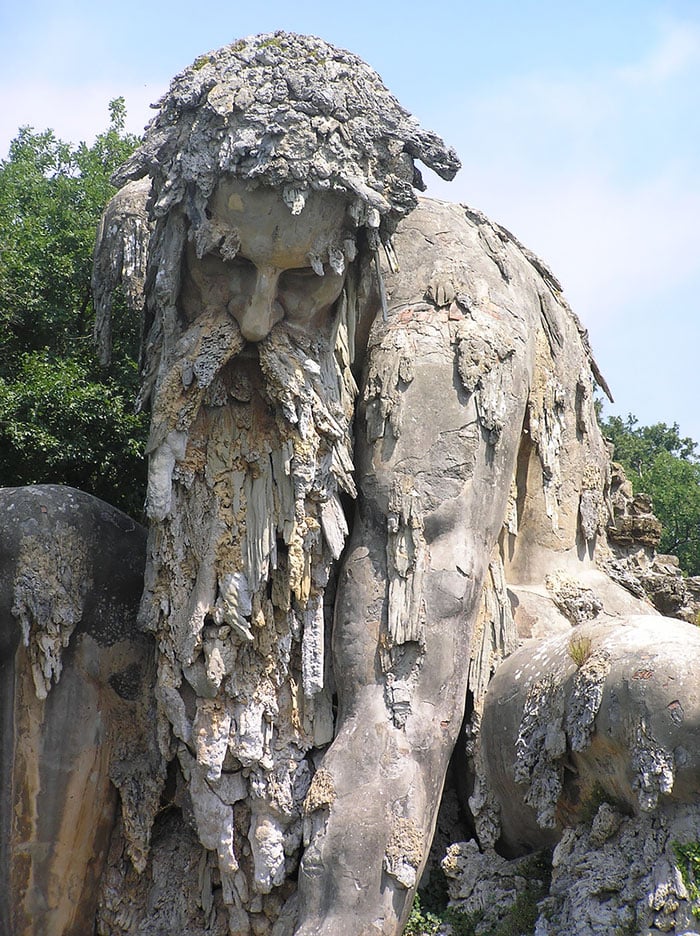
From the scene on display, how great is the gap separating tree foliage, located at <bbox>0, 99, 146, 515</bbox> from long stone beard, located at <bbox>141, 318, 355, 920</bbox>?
473 cm

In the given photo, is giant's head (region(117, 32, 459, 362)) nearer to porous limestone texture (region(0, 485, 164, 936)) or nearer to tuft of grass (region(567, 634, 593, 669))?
porous limestone texture (region(0, 485, 164, 936))

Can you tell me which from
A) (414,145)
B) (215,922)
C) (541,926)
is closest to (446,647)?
(541,926)

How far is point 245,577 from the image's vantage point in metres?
5.36

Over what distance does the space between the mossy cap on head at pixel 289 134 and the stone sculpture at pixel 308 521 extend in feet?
0.04

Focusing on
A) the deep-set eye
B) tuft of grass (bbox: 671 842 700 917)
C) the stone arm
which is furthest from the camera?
the deep-set eye

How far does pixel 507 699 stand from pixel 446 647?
0.33 meters

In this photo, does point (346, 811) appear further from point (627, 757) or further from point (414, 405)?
point (414, 405)

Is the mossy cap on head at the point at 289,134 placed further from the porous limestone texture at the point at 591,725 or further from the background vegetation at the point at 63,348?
the background vegetation at the point at 63,348

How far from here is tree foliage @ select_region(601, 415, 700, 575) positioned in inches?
735

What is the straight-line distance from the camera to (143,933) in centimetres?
551

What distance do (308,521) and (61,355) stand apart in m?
6.37

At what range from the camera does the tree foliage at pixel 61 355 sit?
10.3 meters

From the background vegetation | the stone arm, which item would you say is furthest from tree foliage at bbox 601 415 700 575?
the stone arm

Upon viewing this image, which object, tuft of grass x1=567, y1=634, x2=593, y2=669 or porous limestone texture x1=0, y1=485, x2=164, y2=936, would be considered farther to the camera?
porous limestone texture x1=0, y1=485, x2=164, y2=936
